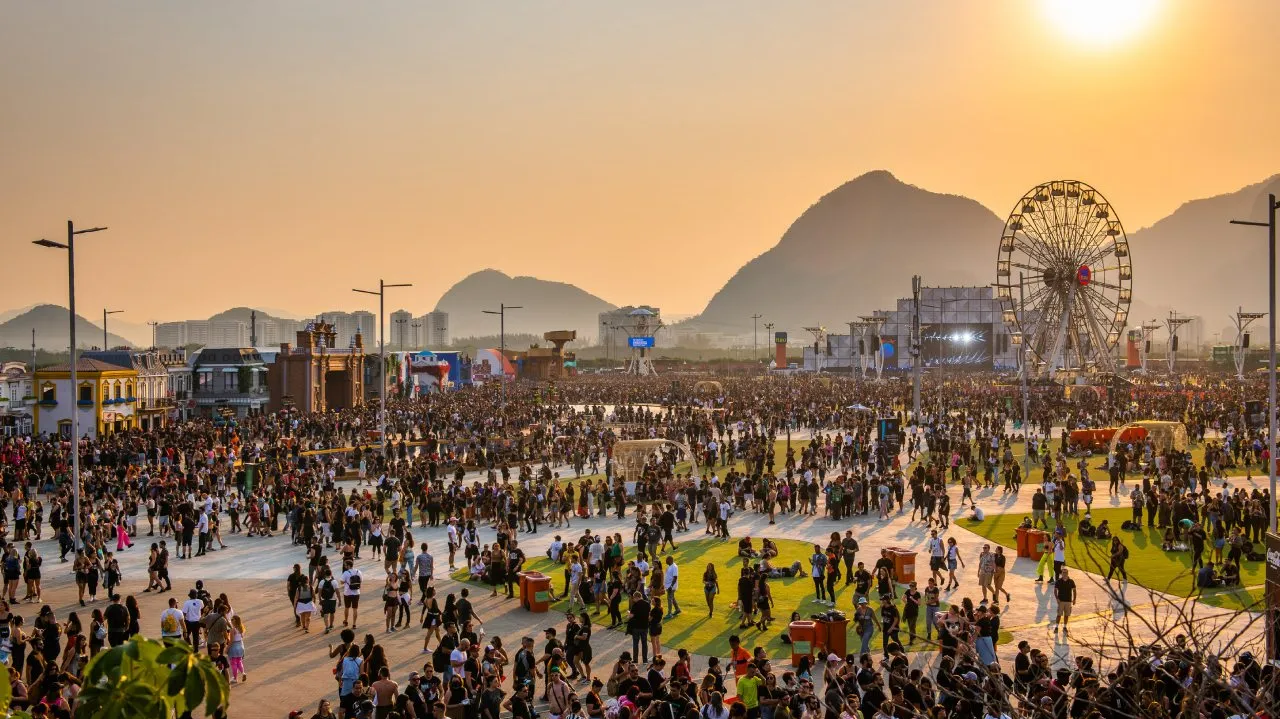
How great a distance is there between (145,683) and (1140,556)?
23.5m

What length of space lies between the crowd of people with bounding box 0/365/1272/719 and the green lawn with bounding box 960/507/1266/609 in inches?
22.8

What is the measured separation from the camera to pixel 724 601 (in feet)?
67.4

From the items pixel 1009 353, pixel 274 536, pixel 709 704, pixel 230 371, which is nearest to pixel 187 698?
pixel 709 704

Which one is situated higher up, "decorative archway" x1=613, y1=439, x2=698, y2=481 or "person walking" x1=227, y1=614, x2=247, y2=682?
"decorative archway" x1=613, y1=439, x2=698, y2=481

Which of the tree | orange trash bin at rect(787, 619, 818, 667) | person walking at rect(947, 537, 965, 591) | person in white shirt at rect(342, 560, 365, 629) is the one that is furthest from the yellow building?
the tree

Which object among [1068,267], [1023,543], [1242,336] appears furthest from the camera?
[1242,336]

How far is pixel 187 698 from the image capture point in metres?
5.27

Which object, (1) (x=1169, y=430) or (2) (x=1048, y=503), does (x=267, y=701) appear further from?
(1) (x=1169, y=430)

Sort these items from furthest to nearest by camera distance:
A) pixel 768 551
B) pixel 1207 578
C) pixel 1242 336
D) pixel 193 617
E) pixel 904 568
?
1. pixel 1242 336
2. pixel 768 551
3. pixel 904 568
4. pixel 1207 578
5. pixel 193 617

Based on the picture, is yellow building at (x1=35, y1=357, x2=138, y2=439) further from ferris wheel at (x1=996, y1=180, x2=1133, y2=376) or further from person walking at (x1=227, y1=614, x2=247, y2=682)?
ferris wheel at (x1=996, y1=180, x2=1133, y2=376)

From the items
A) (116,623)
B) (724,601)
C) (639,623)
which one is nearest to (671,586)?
(724,601)

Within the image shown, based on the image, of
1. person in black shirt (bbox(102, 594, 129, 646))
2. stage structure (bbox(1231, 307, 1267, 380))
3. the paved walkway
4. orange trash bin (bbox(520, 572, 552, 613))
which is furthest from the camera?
stage structure (bbox(1231, 307, 1267, 380))

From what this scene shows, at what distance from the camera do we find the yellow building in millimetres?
54062

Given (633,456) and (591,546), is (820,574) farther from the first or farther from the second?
(633,456)
